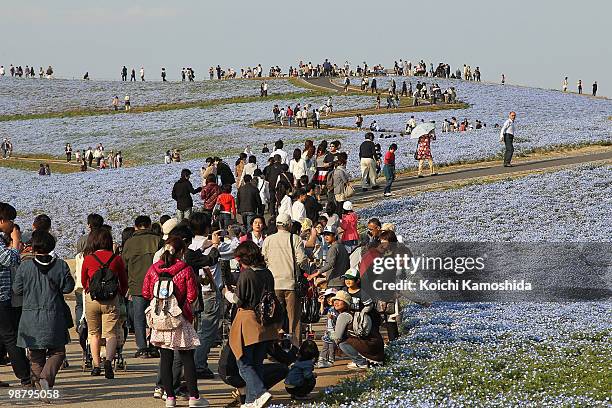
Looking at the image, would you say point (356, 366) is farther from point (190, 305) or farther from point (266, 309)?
point (190, 305)

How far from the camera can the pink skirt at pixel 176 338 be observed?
37.2 feet

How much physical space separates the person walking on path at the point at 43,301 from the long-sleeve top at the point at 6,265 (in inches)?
7.7

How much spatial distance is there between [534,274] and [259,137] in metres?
43.2

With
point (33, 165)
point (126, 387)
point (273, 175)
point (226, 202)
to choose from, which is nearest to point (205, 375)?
point (126, 387)

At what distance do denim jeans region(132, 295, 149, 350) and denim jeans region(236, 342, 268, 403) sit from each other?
11.3 feet

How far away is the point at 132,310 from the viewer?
50.8 ft

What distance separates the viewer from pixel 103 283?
41.0 feet

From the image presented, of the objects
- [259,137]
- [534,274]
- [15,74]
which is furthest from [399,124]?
[15,74]

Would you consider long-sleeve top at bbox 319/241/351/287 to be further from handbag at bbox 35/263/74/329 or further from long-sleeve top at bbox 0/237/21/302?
long-sleeve top at bbox 0/237/21/302

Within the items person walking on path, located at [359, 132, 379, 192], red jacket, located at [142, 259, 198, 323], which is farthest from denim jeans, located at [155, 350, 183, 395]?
person walking on path, located at [359, 132, 379, 192]

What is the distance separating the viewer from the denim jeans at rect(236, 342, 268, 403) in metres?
11.2

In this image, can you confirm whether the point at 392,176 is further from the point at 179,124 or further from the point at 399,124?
the point at 179,124

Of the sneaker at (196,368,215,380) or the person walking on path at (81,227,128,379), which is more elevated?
the person walking on path at (81,227,128,379)

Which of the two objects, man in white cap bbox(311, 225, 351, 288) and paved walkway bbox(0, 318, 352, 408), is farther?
man in white cap bbox(311, 225, 351, 288)
